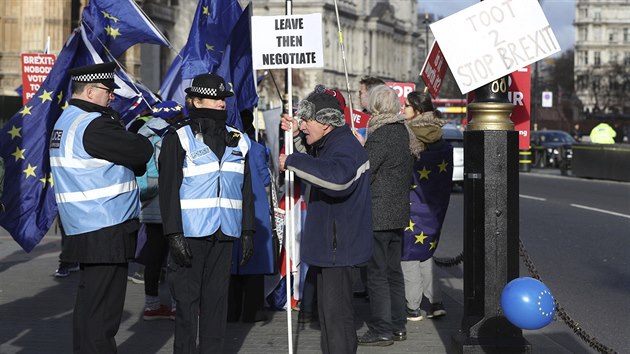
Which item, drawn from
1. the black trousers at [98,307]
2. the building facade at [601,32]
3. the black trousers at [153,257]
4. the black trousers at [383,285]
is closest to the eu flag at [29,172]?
the black trousers at [153,257]

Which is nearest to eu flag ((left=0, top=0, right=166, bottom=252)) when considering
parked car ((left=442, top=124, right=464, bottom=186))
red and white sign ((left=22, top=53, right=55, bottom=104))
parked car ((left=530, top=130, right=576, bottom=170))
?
red and white sign ((left=22, top=53, right=55, bottom=104))

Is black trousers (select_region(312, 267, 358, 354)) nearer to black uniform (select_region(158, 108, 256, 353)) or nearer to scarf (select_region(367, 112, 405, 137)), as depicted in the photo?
black uniform (select_region(158, 108, 256, 353))

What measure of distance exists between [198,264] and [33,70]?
11.5m

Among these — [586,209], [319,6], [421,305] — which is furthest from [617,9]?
[421,305]

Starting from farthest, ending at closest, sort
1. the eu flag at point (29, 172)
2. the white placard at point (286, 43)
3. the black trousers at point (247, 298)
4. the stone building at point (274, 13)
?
the stone building at point (274, 13) → the black trousers at point (247, 298) → the eu flag at point (29, 172) → the white placard at point (286, 43)

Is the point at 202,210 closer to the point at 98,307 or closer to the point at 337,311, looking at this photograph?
the point at 98,307

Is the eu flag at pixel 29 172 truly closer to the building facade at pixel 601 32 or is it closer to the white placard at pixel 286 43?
the white placard at pixel 286 43

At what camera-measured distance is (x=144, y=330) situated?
30.5ft

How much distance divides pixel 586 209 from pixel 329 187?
15.6 metres

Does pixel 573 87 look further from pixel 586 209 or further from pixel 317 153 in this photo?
pixel 317 153

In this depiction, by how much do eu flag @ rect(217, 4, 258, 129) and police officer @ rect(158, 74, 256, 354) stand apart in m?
3.57

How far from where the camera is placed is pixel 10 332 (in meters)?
8.99

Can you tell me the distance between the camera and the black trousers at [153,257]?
9.81 metres

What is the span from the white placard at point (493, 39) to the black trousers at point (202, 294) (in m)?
1.83
